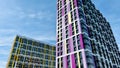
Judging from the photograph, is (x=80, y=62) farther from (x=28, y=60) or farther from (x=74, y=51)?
(x=28, y=60)

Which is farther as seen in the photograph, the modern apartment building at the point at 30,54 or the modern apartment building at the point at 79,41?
the modern apartment building at the point at 30,54

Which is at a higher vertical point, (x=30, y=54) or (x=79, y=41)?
(x=79, y=41)

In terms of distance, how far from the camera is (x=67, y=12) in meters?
75.4

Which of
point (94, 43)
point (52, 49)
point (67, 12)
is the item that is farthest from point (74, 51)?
point (52, 49)

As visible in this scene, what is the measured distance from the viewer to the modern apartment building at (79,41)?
55.5 m

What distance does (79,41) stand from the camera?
59.2 meters

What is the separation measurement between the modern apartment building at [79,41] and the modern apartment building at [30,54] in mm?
30471

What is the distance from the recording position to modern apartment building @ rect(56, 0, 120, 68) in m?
55.5

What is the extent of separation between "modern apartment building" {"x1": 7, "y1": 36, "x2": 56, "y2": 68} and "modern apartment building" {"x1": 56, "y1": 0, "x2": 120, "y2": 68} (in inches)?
1200

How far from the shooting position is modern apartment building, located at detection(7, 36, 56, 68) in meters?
82.8

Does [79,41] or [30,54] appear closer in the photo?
[79,41]

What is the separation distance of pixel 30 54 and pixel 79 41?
150ft

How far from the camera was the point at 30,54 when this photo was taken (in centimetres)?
9144

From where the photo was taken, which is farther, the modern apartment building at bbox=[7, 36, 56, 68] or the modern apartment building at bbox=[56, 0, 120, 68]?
the modern apartment building at bbox=[7, 36, 56, 68]
